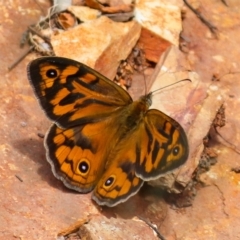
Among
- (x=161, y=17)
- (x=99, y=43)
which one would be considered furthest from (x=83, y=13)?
(x=161, y=17)

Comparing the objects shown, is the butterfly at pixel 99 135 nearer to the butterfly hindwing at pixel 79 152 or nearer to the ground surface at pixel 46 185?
the butterfly hindwing at pixel 79 152

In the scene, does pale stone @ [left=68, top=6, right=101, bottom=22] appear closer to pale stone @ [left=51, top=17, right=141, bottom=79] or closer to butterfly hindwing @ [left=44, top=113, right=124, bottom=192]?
pale stone @ [left=51, top=17, right=141, bottom=79]

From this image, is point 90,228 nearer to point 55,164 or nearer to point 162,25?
point 55,164

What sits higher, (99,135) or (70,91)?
(70,91)

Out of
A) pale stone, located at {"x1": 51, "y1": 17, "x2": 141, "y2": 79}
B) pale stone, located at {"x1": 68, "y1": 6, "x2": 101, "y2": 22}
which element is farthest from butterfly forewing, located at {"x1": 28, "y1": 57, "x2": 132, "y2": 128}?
pale stone, located at {"x1": 68, "y1": 6, "x2": 101, "y2": 22}

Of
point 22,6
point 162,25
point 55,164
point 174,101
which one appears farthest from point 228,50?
point 55,164

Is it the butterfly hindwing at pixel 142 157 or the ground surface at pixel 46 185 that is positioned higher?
the butterfly hindwing at pixel 142 157

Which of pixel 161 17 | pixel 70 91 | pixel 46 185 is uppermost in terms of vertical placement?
pixel 70 91

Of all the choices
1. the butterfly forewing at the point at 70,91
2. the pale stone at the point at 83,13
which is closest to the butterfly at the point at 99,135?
the butterfly forewing at the point at 70,91

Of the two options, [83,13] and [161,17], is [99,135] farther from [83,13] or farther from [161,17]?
[161,17]
